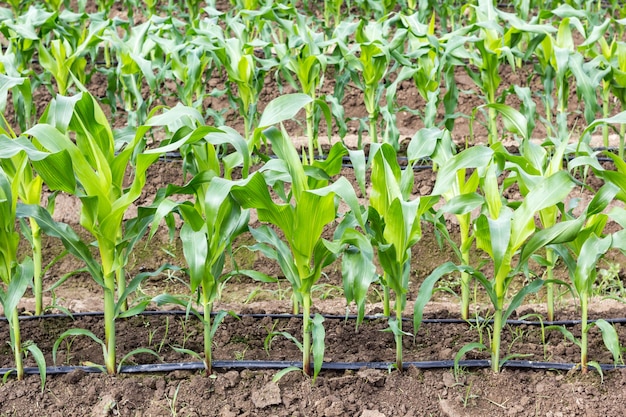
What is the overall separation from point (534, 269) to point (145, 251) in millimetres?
2535

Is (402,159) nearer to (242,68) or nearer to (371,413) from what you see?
(242,68)

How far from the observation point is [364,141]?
22.4 ft

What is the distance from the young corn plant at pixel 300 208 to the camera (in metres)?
3.09

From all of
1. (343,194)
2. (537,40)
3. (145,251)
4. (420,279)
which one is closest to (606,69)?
A: (537,40)

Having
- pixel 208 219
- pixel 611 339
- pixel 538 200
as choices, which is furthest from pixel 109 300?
pixel 611 339

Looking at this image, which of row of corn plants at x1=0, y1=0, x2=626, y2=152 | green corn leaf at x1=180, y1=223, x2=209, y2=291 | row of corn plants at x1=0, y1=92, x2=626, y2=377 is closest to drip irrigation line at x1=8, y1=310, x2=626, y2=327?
row of corn plants at x1=0, y1=92, x2=626, y2=377

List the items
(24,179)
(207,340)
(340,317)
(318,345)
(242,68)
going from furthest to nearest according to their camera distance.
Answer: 1. (242,68)
2. (340,317)
3. (24,179)
4. (207,340)
5. (318,345)

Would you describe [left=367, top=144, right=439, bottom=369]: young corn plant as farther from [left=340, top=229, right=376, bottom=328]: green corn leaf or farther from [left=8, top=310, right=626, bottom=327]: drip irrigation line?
[left=8, top=310, right=626, bottom=327]: drip irrigation line

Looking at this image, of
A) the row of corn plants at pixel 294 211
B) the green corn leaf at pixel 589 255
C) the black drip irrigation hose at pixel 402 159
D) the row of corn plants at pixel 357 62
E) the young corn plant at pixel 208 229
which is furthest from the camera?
the black drip irrigation hose at pixel 402 159

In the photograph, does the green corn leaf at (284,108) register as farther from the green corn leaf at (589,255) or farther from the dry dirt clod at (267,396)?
the green corn leaf at (589,255)

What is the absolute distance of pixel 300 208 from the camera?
10.3 feet

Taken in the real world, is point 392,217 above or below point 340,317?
above

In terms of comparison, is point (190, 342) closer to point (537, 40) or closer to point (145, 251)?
point (145, 251)

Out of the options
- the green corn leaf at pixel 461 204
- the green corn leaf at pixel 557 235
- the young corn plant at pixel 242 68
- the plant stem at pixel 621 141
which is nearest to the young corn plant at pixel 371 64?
the young corn plant at pixel 242 68
